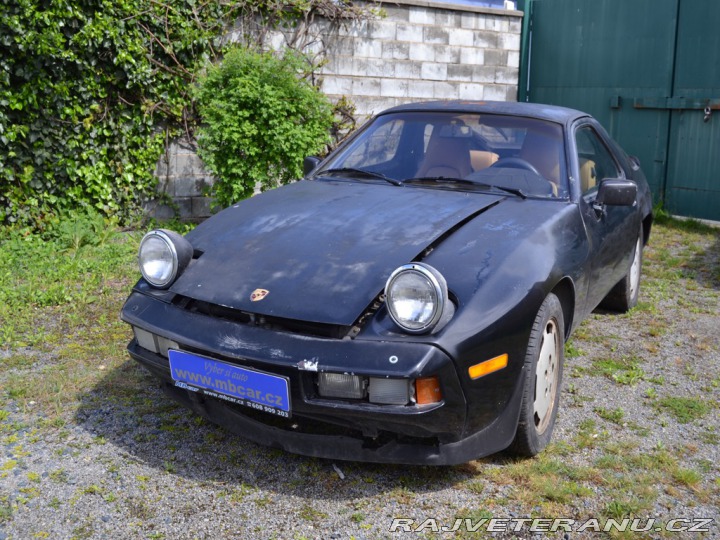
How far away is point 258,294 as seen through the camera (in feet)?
9.53

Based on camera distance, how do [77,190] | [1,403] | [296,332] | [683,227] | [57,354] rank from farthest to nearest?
1. [683,227]
2. [77,190]
3. [57,354]
4. [1,403]
5. [296,332]

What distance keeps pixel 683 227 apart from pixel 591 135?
4103 mm

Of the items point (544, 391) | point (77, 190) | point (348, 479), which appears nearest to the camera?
point (348, 479)

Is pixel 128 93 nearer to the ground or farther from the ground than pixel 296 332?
farther from the ground

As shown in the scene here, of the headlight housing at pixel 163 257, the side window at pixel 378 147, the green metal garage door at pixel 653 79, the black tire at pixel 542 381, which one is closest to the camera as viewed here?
the black tire at pixel 542 381

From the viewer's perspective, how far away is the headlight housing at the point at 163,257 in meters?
3.21

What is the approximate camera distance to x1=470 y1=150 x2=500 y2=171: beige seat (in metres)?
3.91

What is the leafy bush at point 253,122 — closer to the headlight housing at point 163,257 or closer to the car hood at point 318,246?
the car hood at point 318,246

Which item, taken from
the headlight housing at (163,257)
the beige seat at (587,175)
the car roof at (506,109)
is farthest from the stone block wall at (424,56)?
the headlight housing at (163,257)

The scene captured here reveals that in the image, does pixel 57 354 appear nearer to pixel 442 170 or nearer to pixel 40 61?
pixel 442 170

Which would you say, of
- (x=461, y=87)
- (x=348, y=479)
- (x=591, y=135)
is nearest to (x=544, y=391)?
(x=348, y=479)

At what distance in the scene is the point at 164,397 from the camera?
3.73m

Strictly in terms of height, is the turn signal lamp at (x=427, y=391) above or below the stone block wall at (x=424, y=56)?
below

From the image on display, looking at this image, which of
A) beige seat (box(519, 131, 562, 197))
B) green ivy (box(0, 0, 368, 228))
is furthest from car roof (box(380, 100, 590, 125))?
green ivy (box(0, 0, 368, 228))
